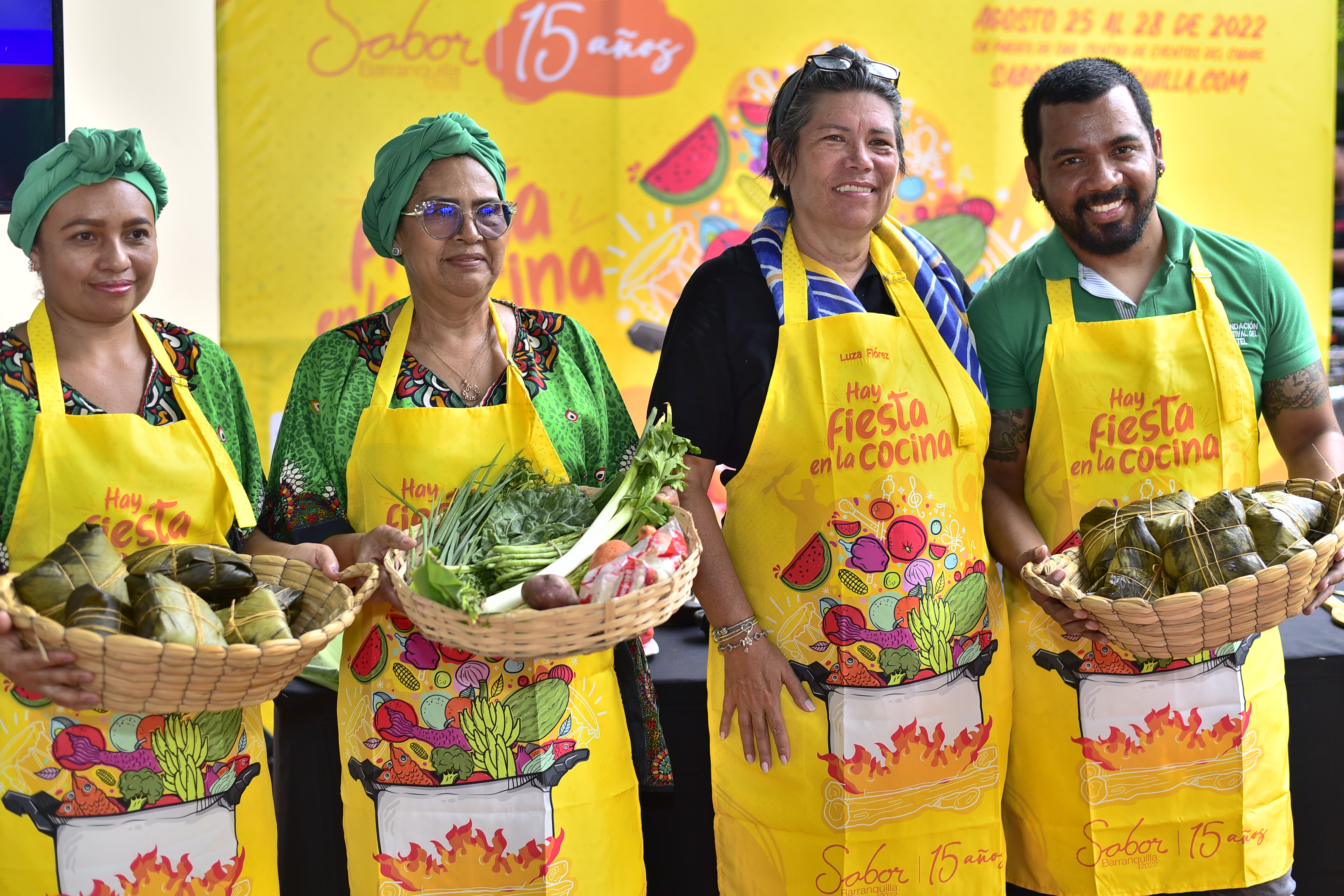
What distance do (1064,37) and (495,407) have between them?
12.5 feet

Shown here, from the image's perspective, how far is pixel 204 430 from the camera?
233 cm

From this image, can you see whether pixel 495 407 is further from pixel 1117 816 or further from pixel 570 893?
pixel 1117 816

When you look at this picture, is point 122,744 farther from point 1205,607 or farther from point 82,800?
point 1205,607

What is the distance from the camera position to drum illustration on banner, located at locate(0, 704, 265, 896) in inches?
81.7

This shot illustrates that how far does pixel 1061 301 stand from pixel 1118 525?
612mm

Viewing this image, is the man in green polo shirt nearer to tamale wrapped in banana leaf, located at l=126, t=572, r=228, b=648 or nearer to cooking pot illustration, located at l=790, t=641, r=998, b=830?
cooking pot illustration, located at l=790, t=641, r=998, b=830

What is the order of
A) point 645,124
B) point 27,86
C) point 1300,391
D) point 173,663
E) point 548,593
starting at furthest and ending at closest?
point 645,124
point 27,86
point 1300,391
point 548,593
point 173,663

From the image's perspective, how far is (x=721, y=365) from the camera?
237 centimetres

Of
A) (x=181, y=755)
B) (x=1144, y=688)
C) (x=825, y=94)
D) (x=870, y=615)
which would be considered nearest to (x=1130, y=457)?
(x=1144, y=688)

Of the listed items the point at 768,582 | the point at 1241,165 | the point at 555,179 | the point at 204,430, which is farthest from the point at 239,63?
the point at 1241,165

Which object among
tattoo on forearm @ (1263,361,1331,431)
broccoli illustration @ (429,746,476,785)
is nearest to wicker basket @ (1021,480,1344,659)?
tattoo on forearm @ (1263,361,1331,431)

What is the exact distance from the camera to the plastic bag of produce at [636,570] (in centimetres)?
191

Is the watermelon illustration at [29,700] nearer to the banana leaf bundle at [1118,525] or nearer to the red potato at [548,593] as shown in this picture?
the red potato at [548,593]

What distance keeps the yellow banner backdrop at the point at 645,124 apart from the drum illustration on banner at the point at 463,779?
104 inches
